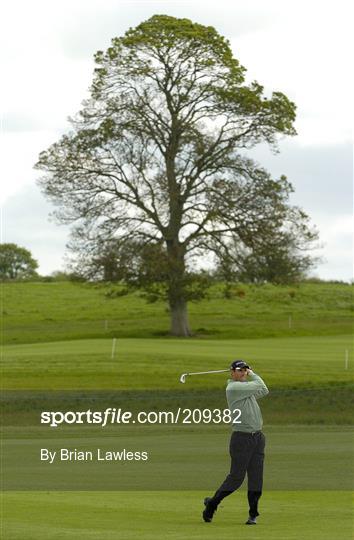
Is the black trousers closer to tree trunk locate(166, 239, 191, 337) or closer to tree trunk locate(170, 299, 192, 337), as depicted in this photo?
tree trunk locate(166, 239, 191, 337)

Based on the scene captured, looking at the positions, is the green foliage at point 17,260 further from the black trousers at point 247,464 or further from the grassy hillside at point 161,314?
the black trousers at point 247,464

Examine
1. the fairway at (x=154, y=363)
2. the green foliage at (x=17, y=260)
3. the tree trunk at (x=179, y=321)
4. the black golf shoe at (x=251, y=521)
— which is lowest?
the black golf shoe at (x=251, y=521)

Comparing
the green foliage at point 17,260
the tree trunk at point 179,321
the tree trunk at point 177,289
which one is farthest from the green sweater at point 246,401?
the green foliage at point 17,260

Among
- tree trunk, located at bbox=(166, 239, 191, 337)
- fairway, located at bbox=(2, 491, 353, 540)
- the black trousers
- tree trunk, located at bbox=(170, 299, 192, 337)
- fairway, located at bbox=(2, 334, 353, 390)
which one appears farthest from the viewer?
tree trunk, located at bbox=(170, 299, 192, 337)

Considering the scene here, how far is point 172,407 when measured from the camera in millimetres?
33812

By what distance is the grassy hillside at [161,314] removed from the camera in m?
62.1

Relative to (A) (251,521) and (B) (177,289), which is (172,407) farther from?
(B) (177,289)

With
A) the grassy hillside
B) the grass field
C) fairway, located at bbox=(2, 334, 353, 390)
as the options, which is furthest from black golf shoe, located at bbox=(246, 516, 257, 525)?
the grassy hillside

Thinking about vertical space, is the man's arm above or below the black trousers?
above

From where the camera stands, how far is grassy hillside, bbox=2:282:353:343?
62.1 m

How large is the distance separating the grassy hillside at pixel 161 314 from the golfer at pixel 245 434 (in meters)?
44.4

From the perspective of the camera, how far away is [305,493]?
54.2ft

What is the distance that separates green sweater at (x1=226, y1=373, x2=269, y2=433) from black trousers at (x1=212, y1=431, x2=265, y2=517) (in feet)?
0.31

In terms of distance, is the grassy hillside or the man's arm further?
the grassy hillside
